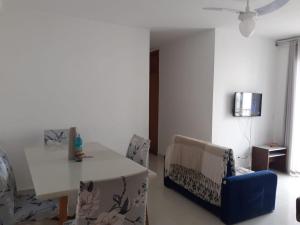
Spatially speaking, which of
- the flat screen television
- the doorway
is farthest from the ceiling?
A: the doorway

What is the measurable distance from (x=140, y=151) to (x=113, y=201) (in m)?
1.30

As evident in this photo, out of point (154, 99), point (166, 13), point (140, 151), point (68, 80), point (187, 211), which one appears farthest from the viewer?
point (154, 99)

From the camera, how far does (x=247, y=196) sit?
9.46 ft

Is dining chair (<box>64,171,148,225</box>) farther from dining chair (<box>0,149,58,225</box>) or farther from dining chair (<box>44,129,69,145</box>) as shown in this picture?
dining chair (<box>44,129,69,145</box>)

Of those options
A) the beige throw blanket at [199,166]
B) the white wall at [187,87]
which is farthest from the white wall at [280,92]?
the beige throw blanket at [199,166]

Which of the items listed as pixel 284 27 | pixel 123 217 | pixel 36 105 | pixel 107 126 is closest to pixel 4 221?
pixel 123 217

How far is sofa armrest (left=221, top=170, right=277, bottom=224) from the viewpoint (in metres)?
2.77

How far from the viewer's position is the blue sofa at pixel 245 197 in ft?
9.09

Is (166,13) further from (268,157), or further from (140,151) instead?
(268,157)

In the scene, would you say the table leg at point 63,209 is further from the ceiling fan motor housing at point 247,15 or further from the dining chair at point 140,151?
the ceiling fan motor housing at point 247,15

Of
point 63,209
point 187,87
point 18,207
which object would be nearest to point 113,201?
point 63,209

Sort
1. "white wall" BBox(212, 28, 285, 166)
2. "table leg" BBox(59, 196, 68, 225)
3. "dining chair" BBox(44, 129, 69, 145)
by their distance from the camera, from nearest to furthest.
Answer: "table leg" BBox(59, 196, 68, 225), "dining chair" BBox(44, 129, 69, 145), "white wall" BBox(212, 28, 285, 166)

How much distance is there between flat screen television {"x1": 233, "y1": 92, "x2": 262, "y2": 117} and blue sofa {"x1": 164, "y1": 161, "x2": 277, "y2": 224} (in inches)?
73.3

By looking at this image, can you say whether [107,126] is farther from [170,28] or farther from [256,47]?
[256,47]
